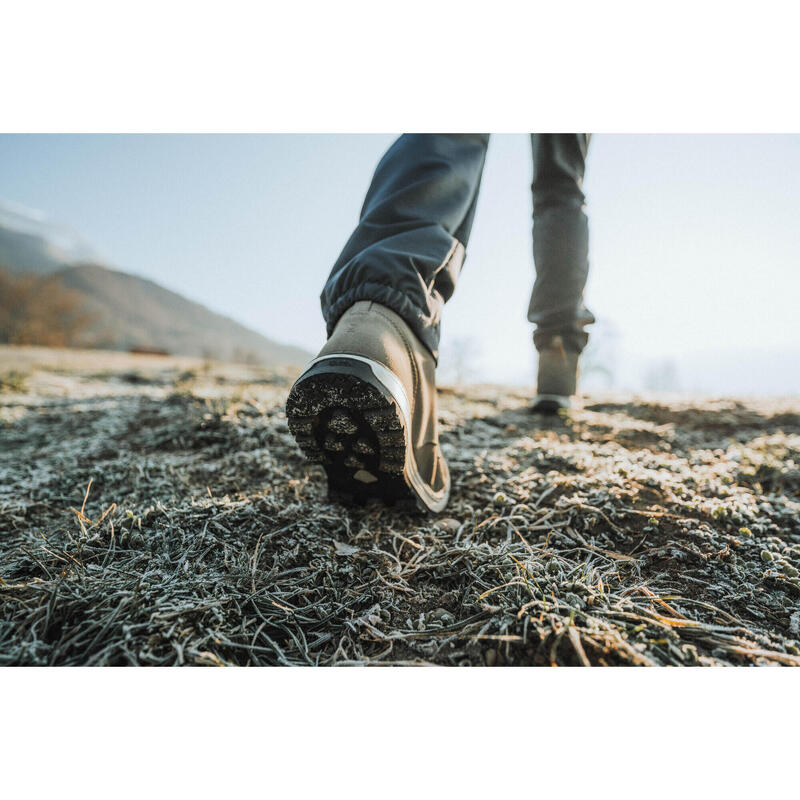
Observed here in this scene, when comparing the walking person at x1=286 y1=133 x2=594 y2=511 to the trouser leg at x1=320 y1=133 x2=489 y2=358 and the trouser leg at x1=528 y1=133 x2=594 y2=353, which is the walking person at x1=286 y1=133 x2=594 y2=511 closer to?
the trouser leg at x1=320 y1=133 x2=489 y2=358

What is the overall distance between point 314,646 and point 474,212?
1.34 metres

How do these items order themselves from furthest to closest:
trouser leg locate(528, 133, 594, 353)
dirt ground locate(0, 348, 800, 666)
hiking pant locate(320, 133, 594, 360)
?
1. trouser leg locate(528, 133, 594, 353)
2. hiking pant locate(320, 133, 594, 360)
3. dirt ground locate(0, 348, 800, 666)

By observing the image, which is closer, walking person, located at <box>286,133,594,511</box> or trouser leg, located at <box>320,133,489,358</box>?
walking person, located at <box>286,133,594,511</box>

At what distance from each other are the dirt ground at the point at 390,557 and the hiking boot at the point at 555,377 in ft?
2.43

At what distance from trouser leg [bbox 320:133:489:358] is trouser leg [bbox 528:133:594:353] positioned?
3.04ft

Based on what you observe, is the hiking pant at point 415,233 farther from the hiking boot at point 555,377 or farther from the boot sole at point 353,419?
the hiking boot at point 555,377

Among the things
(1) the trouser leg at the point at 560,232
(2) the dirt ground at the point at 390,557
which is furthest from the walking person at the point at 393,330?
(1) the trouser leg at the point at 560,232

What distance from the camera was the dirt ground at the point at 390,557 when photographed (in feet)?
2.58

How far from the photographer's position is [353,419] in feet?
3.34

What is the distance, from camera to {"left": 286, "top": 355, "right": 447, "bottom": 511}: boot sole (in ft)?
3.25

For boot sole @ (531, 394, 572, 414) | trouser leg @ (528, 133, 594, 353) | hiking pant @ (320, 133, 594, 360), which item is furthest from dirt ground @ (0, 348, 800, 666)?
trouser leg @ (528, 133, 594, 353)

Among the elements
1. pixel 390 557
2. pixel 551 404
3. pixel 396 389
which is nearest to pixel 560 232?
pixel 551 404

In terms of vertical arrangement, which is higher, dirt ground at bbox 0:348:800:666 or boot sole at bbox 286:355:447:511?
boot sole at bbox 286:355:447:511

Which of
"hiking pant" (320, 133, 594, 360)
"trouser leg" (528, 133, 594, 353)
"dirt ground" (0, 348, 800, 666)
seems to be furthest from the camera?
"trouser leg" (528, 133, 594, 353)
